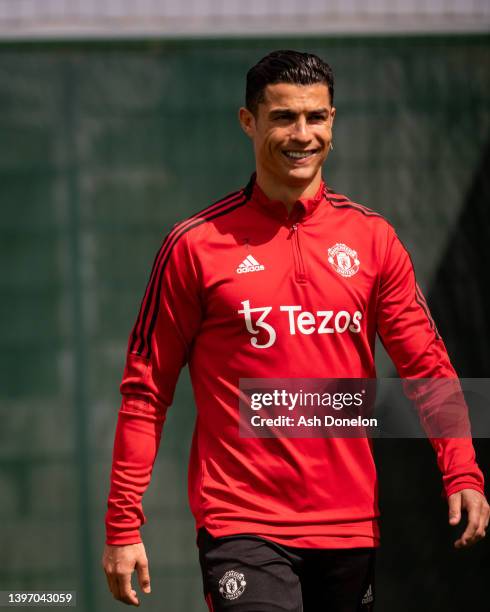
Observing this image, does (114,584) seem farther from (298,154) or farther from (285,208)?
(298,154)

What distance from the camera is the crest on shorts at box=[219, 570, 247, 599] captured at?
2.95m

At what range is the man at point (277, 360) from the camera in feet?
9.90

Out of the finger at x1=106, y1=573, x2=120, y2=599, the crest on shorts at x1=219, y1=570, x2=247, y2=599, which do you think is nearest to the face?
the crest on shorts at x1=219, y1=570, x2=247, y2=599

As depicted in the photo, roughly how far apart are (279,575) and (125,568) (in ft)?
1.40

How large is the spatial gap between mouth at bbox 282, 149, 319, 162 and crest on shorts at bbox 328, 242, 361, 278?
0.89 ft

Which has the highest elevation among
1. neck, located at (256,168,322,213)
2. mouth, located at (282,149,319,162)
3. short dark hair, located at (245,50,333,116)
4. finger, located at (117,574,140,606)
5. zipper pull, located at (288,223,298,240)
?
short dark hair, located at (245,50,333,116)

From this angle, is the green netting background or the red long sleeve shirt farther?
the green netting background

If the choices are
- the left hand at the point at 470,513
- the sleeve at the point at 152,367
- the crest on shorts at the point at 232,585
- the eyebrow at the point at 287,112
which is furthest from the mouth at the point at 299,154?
the crest on shorts at the point at 232,585

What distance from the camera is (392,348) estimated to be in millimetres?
3242

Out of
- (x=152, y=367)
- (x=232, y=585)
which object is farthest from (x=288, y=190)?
(x=232, y=585)

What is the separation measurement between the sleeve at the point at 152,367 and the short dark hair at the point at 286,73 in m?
0.48

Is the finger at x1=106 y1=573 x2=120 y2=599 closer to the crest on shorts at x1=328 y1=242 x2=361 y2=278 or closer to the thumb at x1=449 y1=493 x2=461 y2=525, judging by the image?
the thumb at x1=449 y1=493 x2=461 y2=525

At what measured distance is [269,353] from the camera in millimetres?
3066

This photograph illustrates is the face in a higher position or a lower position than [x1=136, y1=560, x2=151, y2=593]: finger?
higher
